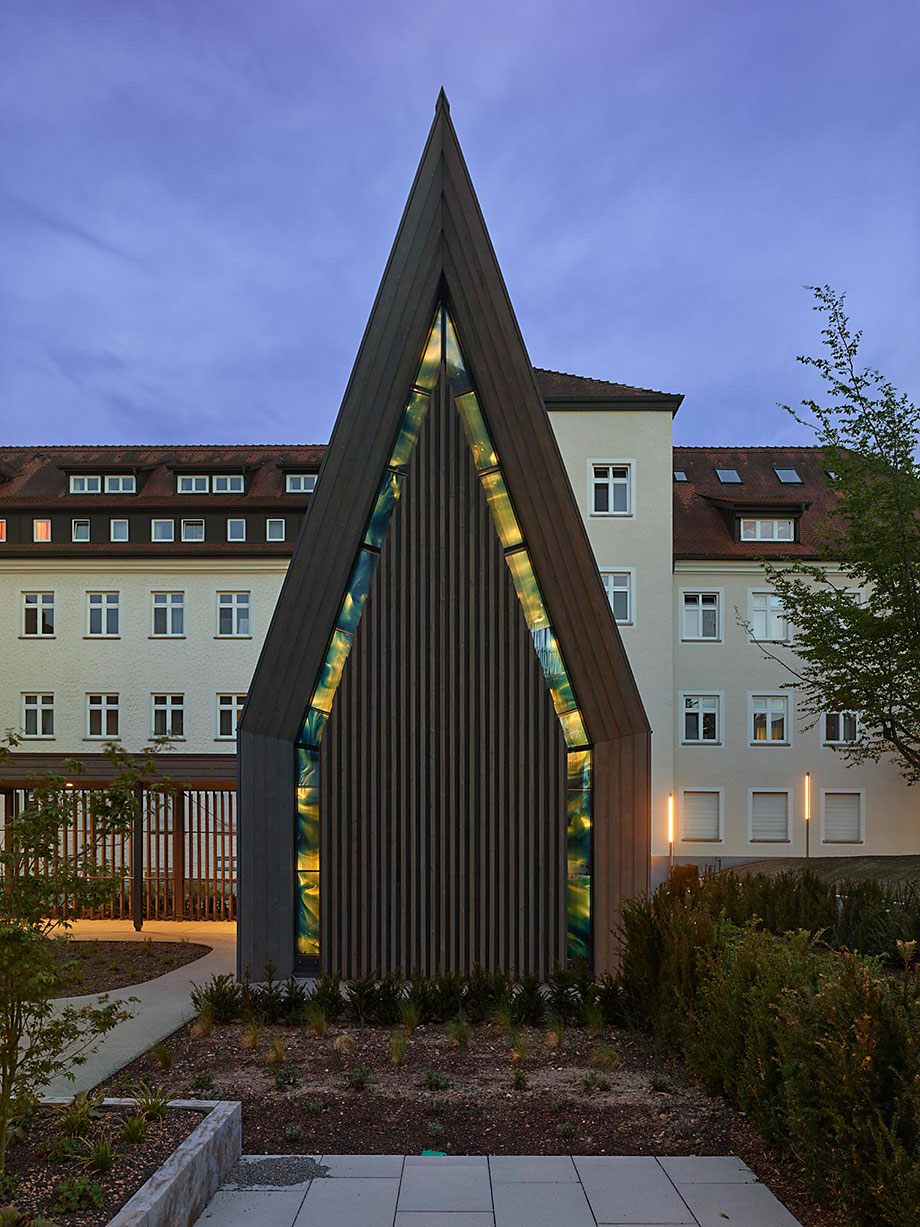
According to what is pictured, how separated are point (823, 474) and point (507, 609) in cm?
2277

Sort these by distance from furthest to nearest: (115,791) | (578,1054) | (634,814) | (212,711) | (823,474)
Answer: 1. (823,474)
2. (212,711)
3. (634,814)
4. (578,1054)
5. (115,791)

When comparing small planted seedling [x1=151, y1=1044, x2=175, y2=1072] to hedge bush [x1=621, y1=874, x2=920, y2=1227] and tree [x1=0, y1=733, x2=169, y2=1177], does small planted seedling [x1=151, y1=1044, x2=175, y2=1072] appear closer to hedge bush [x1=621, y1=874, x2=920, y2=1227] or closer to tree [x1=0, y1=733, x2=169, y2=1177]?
tree [x1=0, y1=733, x2=169, y2=1177]

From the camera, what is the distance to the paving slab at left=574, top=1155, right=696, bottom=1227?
16.3 feet

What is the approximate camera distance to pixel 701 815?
26.4m

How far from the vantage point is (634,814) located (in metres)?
10.2

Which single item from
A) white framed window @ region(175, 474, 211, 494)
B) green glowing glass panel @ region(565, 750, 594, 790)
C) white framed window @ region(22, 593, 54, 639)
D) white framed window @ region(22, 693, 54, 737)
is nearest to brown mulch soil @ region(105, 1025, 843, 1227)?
green glowing glass panel @ region(565, 750, 594, 790)

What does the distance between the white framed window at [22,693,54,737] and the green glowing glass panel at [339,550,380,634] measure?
64.4 ft

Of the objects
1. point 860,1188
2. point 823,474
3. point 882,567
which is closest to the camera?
point 860,1188

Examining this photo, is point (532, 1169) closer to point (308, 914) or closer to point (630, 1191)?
point (630, 1191)

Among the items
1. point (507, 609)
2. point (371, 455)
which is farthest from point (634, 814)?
point (371, 455)

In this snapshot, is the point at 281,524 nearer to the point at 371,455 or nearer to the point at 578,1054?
the point at 371,455

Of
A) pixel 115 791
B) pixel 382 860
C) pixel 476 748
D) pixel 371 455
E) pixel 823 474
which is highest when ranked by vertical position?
pixel 823 474

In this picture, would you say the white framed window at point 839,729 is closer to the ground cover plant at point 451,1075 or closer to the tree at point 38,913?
the ground cover plant at point 451,1075

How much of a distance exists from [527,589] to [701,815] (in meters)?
17.9
